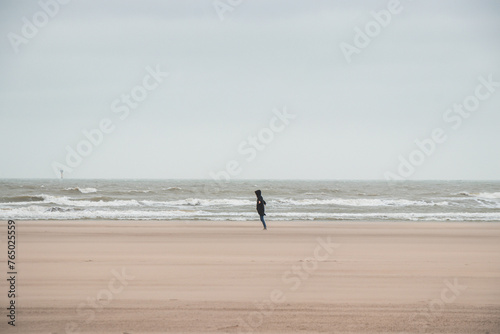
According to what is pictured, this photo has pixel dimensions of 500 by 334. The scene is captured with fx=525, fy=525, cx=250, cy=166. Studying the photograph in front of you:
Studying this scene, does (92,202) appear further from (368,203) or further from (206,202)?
(368,203)

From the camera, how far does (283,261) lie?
11359 millimetres

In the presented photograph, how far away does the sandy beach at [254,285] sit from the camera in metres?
6.44

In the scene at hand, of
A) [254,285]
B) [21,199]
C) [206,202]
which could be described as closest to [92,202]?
[21,199]

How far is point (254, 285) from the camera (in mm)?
8688

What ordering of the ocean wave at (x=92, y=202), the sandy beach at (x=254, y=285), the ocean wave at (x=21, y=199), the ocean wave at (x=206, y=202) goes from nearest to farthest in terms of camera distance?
the sandy beach at (x=254, y=285), the ocean wave at (x=92, y=202), the ocean wave at (x=21, y=199), the ocean wave at (x=206, y=202)

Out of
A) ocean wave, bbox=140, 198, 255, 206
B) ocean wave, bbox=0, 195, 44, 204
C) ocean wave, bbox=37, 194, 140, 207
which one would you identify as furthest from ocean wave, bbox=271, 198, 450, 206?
ocean wave, bbox=0, 195, 44, 204

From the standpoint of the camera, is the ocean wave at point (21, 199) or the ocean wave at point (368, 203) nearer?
the ocean wave at point (21, 199)

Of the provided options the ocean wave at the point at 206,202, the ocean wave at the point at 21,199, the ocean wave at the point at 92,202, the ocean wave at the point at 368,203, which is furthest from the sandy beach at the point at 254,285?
the ocean wave at the point at 21,199

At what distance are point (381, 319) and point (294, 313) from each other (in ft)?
3.63

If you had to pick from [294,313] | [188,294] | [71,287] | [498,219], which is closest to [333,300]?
[294,313]

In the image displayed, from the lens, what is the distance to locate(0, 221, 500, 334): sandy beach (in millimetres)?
6441

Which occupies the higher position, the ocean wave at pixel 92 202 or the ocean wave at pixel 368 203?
the ocean wave at pixel 368 203

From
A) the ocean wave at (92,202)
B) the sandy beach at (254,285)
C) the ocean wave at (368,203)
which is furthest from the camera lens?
the ocean wave at (368,203)

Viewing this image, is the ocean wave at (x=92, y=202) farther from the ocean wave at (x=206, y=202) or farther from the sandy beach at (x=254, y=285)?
the sandy beach at (x=254, y=285)
